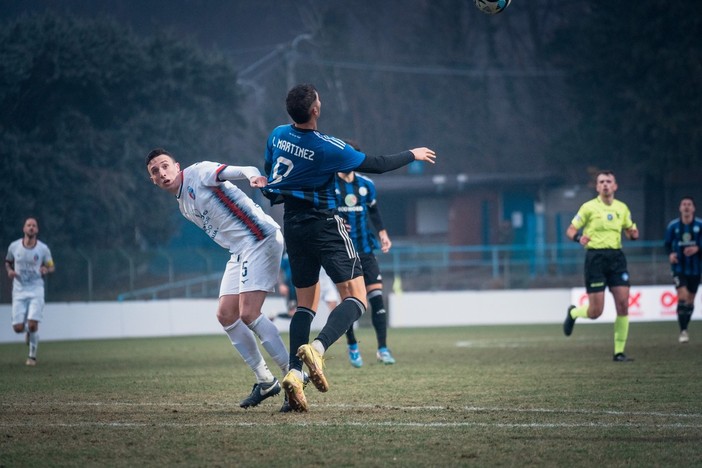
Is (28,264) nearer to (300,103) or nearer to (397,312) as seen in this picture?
(300,103)

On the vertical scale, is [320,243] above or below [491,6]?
below

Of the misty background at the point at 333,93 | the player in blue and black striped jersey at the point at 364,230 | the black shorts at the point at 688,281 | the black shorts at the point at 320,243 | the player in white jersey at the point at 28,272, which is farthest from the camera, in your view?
the misty background at the point at 333,93

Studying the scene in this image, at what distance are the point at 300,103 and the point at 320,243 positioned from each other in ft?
3.39

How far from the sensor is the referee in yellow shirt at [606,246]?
13180 mm

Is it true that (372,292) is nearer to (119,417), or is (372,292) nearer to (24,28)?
(119,417)

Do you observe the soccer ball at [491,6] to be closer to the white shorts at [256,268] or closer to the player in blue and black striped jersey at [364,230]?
the player in blue and black striped jersey at [364,230]

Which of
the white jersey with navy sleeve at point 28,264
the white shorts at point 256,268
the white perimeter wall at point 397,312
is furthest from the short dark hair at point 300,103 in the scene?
the white perimeter wall at point 397,312

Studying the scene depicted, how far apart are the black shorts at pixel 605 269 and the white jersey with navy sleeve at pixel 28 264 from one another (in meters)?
8.39

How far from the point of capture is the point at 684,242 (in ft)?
56.6

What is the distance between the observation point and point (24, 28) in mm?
33750

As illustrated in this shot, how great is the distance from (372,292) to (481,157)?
4202cm

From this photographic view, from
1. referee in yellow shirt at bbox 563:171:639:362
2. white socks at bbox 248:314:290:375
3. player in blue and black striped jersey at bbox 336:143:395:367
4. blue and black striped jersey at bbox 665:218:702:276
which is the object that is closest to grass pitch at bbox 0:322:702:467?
white socks at bbox 248:314:290:375

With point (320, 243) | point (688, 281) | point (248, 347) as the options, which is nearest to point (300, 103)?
point (320, 243)

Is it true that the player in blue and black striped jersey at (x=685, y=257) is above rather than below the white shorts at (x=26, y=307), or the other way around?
above
